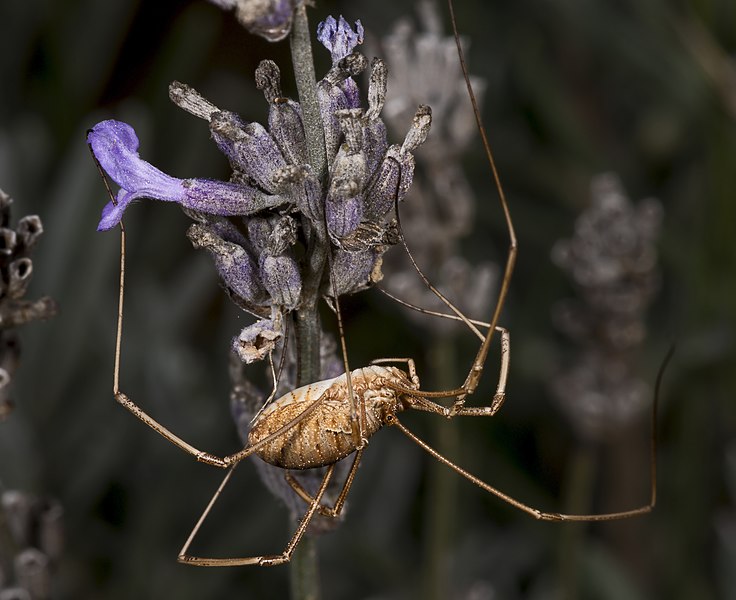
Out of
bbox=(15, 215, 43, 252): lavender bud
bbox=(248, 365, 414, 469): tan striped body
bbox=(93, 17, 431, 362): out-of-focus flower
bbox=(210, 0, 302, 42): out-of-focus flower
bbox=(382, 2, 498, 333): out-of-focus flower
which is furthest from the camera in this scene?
bbox=(382, 2, 498, 333): out-of-focus flower

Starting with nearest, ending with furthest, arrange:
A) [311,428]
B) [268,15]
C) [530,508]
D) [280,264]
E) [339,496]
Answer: [268,15], [280,264], [311,428], [339,496], [530,508]

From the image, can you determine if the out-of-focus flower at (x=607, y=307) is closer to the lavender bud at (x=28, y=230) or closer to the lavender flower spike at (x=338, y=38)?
the lavender flower spike at (x=338, y=38)

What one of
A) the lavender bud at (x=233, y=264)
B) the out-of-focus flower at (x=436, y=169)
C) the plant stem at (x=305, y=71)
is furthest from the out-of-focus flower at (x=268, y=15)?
the out-of-focus flower at (x=436, y=169)

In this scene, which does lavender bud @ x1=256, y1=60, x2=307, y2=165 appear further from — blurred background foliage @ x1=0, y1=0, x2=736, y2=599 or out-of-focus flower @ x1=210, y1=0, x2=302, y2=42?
blurred background foliage @ x1=0, y1=0, x2=736, y2=599

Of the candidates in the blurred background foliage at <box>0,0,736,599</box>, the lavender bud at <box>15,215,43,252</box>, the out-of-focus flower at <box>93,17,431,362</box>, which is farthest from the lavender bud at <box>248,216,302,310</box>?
the blurred background foliage at <box>0,0,736,599</box>

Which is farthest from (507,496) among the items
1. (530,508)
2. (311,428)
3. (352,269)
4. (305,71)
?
(305,71)

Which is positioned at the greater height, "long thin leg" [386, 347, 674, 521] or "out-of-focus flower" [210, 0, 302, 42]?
"out-of-focus flower" [210, 0, 302, 42]

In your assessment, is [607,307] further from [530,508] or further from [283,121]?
[283,121]

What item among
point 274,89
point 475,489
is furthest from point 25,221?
point 475,489
